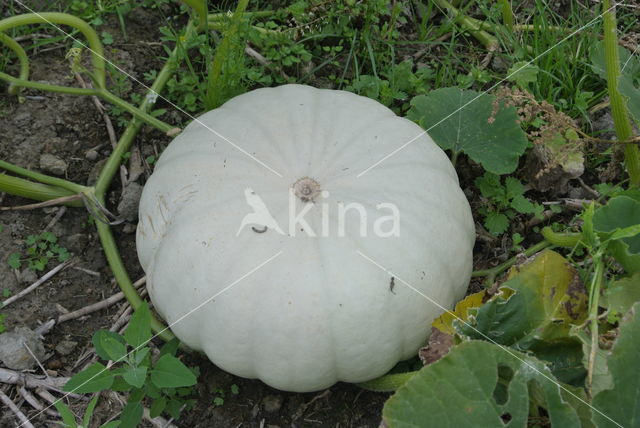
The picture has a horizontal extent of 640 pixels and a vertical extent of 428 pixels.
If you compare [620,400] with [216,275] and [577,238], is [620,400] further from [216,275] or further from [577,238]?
[216,275]

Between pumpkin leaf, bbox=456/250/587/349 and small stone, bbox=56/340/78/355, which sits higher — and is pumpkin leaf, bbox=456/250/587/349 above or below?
above

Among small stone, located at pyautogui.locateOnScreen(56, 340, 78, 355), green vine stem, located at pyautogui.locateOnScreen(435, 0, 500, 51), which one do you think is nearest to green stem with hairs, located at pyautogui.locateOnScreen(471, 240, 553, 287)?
green vine stem, located at pyautogui.locateOnScreen(435, 0, 500, 51)

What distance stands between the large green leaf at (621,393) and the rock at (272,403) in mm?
853

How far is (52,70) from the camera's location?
2.46 meters

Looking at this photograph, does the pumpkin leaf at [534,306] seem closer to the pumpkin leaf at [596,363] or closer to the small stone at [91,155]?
the pumpkin leaf at [596,363]

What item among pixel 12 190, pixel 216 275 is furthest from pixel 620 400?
pixel 12 190

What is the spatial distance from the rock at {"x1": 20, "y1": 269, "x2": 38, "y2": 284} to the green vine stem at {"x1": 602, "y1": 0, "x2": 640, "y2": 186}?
1725mm

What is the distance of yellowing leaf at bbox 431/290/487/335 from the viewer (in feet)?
5.47

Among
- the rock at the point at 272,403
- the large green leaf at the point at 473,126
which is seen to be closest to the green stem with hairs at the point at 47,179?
the rock at the point at 272,403

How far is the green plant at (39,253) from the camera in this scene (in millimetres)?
2096

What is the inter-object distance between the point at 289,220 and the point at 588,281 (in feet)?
2.43

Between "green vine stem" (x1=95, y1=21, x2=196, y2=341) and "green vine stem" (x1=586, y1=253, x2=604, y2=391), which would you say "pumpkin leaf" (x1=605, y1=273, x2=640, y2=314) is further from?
"green vine stem" (x1=95, y1=21, x2=196, y2=341)

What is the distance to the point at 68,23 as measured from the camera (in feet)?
7.21

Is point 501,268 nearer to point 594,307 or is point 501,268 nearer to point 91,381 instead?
point 594,307
